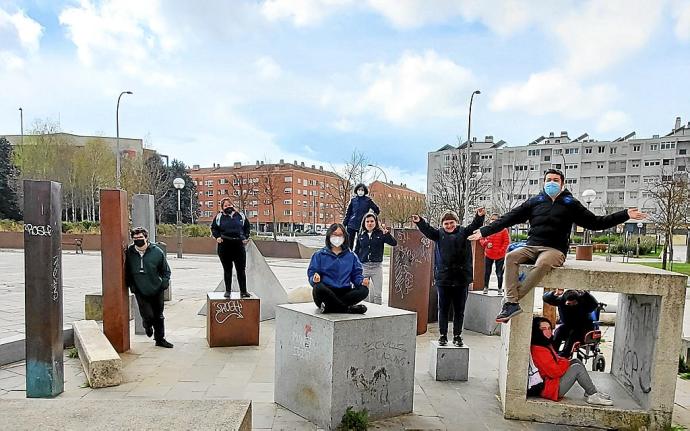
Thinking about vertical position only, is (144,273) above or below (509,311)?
below

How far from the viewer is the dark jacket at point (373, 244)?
8023 mm

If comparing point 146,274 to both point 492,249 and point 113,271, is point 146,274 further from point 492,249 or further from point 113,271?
point 492,249

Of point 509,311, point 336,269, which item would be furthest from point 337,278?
point 509,311

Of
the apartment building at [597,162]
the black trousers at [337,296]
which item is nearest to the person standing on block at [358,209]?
the black trousers at [337,296]

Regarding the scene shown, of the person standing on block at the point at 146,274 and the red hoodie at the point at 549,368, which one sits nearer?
the red hoodie at the point at 549,368

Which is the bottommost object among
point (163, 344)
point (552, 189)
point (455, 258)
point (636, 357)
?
point (163, 344)

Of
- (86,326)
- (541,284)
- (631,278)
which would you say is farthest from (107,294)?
(631,278)

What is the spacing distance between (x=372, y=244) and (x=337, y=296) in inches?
144

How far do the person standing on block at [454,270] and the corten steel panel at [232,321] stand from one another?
2.82 m

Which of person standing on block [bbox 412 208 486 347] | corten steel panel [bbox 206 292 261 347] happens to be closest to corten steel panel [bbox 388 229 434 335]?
person standing on block [bbox 412 208 486 347]

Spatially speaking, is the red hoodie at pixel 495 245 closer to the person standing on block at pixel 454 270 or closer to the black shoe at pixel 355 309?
the person standing on block at pixel 454 270

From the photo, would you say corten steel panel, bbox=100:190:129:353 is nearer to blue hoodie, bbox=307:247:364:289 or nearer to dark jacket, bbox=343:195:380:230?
blue hoodie, bbox=307:247:364:289

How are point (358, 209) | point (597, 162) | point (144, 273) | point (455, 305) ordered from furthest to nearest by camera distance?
point (597, 162) < point (358, 209) < point (144, 273) < point (455, 305)

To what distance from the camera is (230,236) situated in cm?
700
